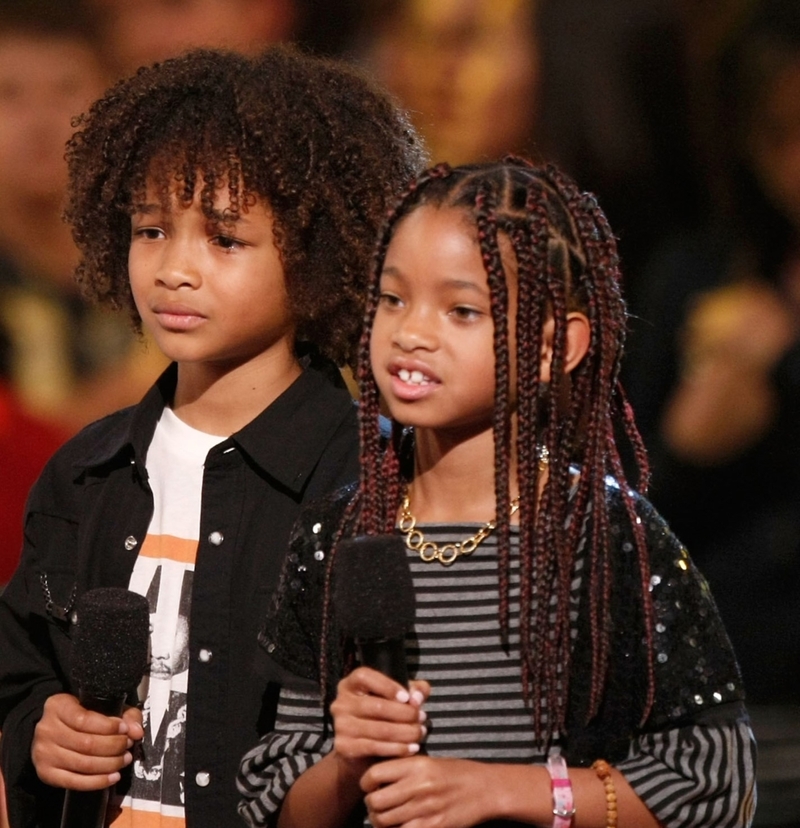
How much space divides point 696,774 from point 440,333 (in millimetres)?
441

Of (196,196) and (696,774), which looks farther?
(196,196)

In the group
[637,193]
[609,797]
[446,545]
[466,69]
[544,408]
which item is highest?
[466,69]

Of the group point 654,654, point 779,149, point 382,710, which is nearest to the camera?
point 382,710

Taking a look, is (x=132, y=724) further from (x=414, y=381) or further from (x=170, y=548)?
(x=414, y=381)

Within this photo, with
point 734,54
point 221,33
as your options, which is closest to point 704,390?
point 734,54

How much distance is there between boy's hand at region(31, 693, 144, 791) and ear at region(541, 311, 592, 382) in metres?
0.53

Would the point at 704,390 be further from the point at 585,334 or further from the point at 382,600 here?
the point at 382,600

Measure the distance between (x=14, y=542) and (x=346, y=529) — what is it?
5.10 ft

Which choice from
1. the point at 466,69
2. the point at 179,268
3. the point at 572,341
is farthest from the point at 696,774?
the point at 466,69

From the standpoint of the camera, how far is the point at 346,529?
1355 millimetres

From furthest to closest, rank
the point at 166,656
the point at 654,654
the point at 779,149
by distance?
the point at 779,149
the point at 166,656
the point at 654,654

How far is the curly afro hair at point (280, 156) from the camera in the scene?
155 centimetres

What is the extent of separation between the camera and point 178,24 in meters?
2.63

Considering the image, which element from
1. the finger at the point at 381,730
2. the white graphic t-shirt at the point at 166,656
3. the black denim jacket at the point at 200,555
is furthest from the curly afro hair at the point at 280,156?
the finger at the point at 381,730
